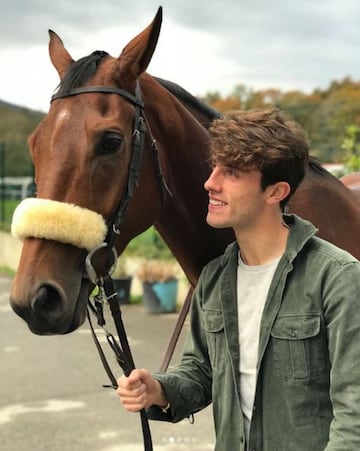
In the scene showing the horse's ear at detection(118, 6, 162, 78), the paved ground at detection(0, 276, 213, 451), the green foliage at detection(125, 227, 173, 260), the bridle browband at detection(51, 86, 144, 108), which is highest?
the horse's ear at detection(118, 6, 162, 78)

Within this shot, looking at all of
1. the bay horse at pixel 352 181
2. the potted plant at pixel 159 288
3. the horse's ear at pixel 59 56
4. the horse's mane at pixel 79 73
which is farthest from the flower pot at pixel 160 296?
the horse's mane at pixel 79 73

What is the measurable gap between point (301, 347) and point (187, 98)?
1236 millimetres

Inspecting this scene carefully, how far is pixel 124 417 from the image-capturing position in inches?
179

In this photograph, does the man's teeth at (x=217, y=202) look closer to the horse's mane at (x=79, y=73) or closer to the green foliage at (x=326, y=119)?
the horse's mane at (x=79, y=73)

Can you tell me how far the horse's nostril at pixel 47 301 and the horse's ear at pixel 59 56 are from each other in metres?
0.75

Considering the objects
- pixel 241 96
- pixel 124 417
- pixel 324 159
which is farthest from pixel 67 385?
pixel 241 96

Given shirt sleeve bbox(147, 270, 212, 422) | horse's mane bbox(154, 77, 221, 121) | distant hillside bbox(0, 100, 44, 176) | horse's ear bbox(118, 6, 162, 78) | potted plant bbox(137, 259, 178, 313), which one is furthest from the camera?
distant hillside bbox(0, 100, 44, 176)

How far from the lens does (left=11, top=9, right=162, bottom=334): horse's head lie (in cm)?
162

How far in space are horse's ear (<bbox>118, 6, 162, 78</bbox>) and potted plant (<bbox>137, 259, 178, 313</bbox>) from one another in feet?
19.9

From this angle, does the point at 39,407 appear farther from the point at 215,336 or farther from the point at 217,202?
the point at 217,202

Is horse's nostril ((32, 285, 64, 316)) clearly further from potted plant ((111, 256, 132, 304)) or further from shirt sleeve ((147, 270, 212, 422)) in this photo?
potted plant ((111, 256, 132, 304))

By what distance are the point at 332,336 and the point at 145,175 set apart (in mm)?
851

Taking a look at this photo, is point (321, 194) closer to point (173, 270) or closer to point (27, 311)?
point (27, 311)

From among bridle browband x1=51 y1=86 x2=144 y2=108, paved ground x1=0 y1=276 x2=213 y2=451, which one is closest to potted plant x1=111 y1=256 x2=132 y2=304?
paved ground x1=0 y1=276 x2=213 y2=451
